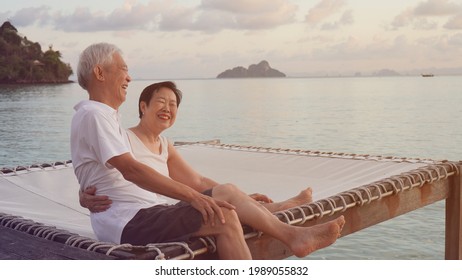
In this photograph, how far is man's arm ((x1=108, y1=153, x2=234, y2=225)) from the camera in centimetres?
257

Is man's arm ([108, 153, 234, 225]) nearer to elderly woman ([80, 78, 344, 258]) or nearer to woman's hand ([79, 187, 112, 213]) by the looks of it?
elderly woman ([80, 78, 344, 258])

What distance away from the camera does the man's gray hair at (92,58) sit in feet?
8.86

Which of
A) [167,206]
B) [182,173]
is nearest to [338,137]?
[182,173]

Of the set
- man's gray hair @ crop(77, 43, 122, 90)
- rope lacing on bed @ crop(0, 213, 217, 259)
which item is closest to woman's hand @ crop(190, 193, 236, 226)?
rope lacing on bed @ crop(0, 213, 217, 259)

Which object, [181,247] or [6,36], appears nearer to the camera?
[181,247]

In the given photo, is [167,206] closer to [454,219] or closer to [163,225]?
[163,225]

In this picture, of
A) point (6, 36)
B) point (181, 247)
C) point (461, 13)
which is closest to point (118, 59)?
point (181, 247)

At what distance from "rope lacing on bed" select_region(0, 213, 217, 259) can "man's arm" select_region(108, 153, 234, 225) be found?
5.2 inches

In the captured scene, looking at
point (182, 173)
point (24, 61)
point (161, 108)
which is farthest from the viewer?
point (24, 61)

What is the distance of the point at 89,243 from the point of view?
104 inches

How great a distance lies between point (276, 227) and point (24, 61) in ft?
191

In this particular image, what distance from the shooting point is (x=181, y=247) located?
2605 millimetres
